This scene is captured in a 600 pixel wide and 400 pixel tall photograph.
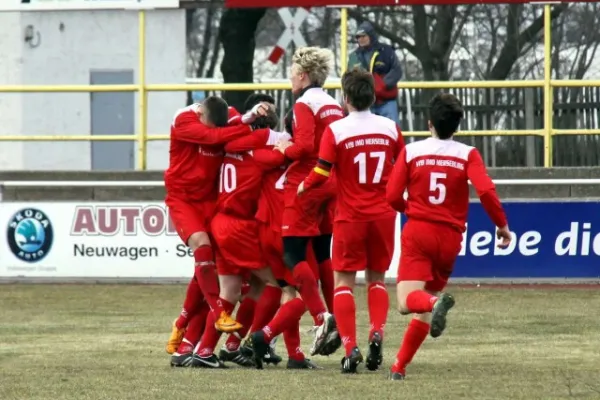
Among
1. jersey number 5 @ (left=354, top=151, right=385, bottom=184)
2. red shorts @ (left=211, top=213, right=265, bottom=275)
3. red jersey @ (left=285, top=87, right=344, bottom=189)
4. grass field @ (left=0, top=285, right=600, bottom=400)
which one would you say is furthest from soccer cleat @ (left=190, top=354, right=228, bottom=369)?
jersey number 5 @ (left=354, top=151, right=385, bottom=184)

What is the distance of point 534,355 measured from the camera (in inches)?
476

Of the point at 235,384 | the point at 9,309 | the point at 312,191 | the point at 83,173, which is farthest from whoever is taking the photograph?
the point at 83,173

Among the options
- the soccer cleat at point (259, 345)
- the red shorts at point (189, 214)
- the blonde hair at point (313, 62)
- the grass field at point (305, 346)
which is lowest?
the grass field at point (305, 346)

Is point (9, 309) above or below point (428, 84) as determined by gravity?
below

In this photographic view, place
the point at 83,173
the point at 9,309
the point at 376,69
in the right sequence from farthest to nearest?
the point at 83,173 < the point at 376,69 < the point at 9,309

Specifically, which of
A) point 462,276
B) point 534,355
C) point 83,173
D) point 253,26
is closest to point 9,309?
point 83,173

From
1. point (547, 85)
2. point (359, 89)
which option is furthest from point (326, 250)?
point (547, 85)

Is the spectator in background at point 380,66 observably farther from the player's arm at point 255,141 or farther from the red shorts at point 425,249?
the red shorts at point 425,249

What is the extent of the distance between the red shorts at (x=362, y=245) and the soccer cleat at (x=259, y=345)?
0.68 metres

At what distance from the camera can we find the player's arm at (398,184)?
10508 millimetres

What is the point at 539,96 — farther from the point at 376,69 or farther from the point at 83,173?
the point at 83,173

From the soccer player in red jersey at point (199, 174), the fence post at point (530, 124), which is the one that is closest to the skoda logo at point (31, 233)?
the fence post at point (530, 124)

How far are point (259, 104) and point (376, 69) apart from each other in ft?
23.5

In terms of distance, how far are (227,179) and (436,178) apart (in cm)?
192
